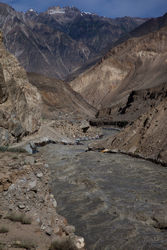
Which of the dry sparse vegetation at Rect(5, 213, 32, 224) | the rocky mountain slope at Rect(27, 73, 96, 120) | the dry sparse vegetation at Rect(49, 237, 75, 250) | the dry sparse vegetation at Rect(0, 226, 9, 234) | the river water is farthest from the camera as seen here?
the rocky mountain slope at Rect(27, 73, 96, 120)

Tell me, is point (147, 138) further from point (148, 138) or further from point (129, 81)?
point (129, 81)

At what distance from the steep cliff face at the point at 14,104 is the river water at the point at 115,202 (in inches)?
210

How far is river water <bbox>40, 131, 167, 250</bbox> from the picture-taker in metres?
6.07

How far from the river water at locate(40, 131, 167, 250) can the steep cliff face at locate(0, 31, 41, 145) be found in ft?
17.5

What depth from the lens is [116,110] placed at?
68.3 metres

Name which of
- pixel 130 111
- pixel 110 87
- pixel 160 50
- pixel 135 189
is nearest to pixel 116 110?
pixel 130 111

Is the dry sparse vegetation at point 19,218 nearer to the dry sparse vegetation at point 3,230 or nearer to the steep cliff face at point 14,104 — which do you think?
the dry sparse vegetation at point 3,230

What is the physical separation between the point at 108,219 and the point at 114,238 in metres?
0.96

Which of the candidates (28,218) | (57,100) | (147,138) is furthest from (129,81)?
(28,218)

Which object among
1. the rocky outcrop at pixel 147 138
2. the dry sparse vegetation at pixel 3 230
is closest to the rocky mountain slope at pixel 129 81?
the rocky outcrop at pixel 147 138

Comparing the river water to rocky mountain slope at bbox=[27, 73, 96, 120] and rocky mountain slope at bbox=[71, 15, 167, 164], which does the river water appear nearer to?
rocky mountain slope at bbox=[71, 15, 167, 164]

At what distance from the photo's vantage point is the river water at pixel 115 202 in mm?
6074

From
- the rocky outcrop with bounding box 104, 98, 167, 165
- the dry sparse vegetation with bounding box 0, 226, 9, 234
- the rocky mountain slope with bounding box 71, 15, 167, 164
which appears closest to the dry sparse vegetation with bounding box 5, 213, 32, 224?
the dry sparse vegetation with bounding box 0, 226, 9, 234

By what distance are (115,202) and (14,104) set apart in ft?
43.3
